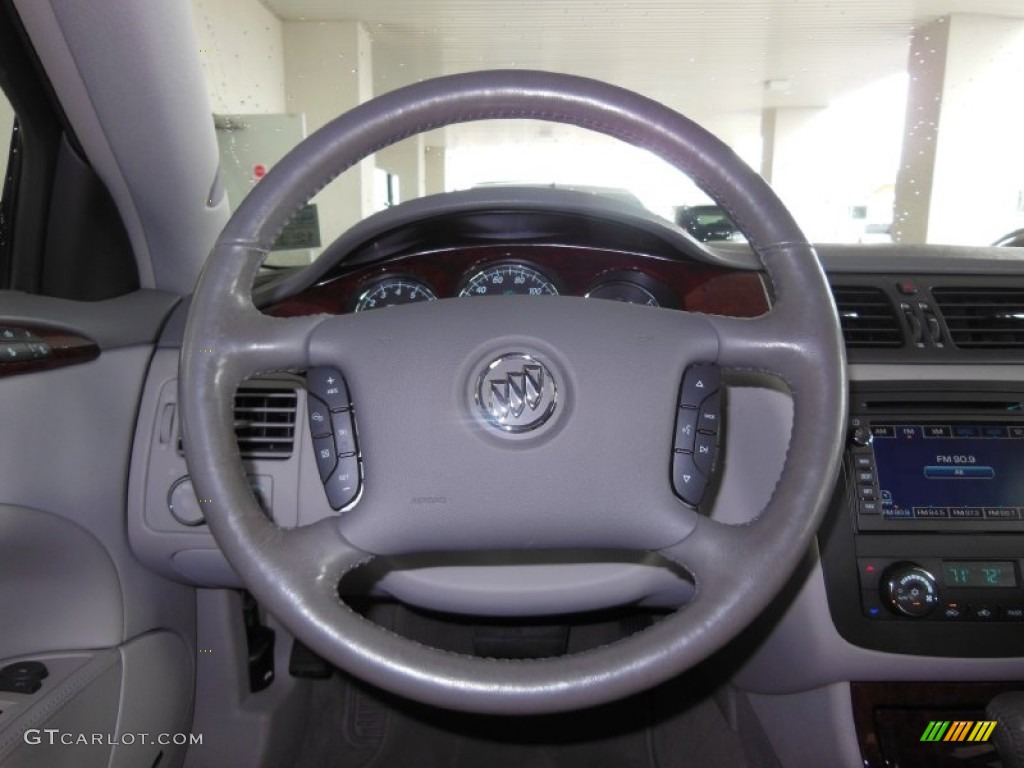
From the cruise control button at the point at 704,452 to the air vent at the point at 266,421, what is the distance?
673 mm

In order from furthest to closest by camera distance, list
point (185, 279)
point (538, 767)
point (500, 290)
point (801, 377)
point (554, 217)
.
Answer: point (538, 767) < point (185, 279) < point (500, 290) < point (554, 217) < point (801, 377)

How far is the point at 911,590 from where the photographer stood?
1.27 m

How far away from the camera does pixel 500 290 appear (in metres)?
1.37

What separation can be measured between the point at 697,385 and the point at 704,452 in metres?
0.08

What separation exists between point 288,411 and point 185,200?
481mm

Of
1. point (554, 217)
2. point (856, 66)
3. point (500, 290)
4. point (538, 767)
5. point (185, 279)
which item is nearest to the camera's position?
point (554, 217)

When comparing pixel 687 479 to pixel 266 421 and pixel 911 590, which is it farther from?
pixel 266 421

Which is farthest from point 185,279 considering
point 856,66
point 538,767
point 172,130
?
point 856,66

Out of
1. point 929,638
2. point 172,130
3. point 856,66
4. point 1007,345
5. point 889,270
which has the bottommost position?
point 929,638

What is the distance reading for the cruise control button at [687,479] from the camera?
0.93 m

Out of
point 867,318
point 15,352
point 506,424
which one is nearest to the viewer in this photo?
point 506,424

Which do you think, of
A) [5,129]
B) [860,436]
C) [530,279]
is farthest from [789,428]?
[5,129]

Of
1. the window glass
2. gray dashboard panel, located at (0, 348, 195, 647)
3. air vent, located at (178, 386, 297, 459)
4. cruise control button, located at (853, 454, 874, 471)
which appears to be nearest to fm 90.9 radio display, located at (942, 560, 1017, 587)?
cruise control button, located at (853, 454, 874, 471)

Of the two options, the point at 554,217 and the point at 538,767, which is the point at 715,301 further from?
the point at 538,767
